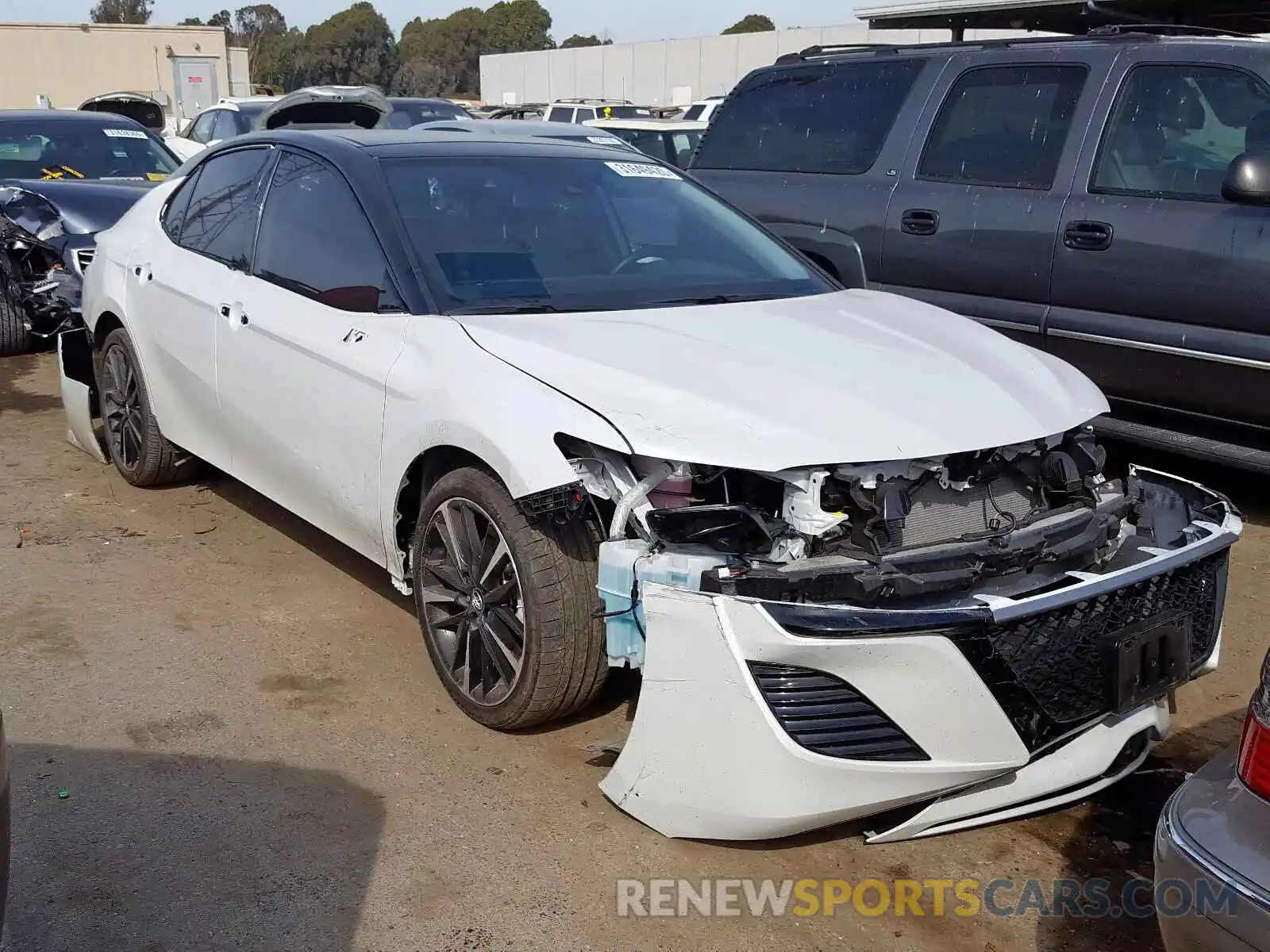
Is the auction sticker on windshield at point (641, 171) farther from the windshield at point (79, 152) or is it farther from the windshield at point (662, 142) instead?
the windshield at point (662, 142)

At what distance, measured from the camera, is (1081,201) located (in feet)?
17.8

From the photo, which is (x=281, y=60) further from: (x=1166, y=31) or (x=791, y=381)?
(x=791, y=381)

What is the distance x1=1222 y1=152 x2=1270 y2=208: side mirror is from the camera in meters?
4.70

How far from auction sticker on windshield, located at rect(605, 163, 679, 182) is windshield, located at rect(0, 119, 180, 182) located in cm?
595

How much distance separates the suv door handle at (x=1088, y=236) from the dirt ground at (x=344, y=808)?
1479mm

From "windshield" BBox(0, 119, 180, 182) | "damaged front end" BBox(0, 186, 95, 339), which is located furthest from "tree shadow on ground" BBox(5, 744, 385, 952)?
"windshield" BBox(0, 119, 180, 182)

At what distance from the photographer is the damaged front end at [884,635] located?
2812 millimetres

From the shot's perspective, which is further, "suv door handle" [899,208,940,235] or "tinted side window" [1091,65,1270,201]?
"suv door handle" [899,208,940,235]

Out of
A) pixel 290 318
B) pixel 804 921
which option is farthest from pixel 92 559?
pixel 804 921

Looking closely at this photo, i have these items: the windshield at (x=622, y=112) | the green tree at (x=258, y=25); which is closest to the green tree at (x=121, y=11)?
the green tree at (x=258, y=25)

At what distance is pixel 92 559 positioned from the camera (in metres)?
5.04

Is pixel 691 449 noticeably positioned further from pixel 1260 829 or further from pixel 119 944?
pixel 119 944

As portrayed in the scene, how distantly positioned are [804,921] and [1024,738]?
0.64 m

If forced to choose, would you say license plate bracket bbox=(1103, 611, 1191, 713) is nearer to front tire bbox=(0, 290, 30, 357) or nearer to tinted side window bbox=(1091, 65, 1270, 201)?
tinted side window bbox=(1091, 65, 1270, 201)
